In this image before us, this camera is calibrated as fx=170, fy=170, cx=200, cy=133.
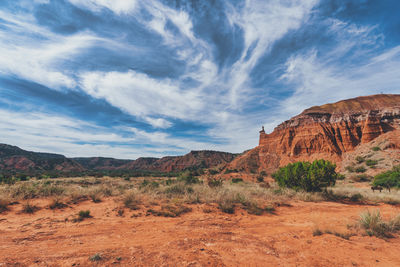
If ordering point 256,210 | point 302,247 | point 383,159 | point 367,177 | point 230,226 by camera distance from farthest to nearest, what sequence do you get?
point 383,159
point 367,177
point 256,210
point 230,226
point 302,247

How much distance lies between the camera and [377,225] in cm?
536

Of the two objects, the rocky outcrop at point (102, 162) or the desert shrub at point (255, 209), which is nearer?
the desert shrub at point (255, 209)

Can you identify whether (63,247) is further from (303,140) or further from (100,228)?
(303,140)

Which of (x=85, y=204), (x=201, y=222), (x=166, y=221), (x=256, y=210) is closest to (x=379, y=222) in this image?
(x=256, y=210)

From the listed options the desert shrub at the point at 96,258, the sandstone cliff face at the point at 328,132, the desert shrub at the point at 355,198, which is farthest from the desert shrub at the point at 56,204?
the sandstone cliff face at the point at 328,132

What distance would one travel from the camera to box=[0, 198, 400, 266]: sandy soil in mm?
3723

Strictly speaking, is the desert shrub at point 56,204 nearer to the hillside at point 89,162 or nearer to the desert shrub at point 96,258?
the desert shrub at point 96,258

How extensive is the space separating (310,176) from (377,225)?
26.1 ft

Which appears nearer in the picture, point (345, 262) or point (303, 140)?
point (345, 262)

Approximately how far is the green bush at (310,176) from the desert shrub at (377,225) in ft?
24.0

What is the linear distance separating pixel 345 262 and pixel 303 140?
49.6 m

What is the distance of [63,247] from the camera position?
4230mm

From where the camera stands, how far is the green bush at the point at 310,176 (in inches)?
505

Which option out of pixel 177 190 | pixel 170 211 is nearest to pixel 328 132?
pixel 177 190
